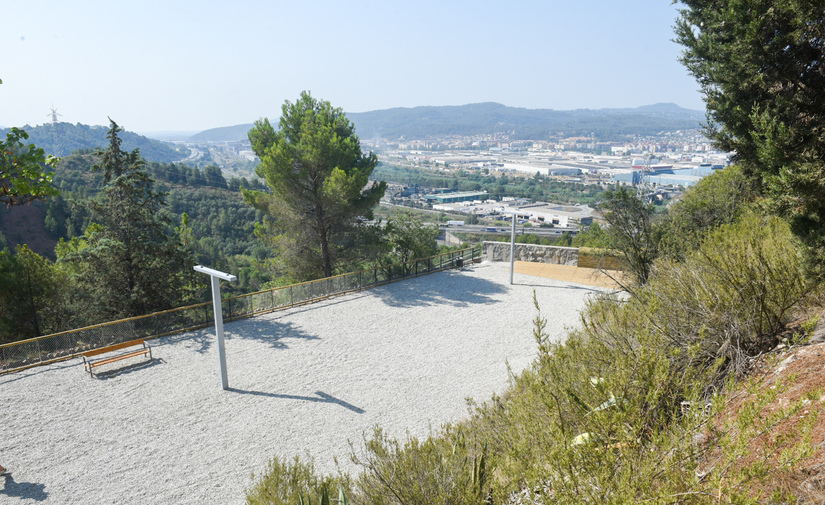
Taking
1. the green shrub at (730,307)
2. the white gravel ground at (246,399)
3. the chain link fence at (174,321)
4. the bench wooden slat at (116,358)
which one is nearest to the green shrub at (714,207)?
the white gravel ground at (246,399)

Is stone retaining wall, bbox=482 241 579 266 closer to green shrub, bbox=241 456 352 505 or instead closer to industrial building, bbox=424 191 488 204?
green shrub, bbox=241 456 352 505

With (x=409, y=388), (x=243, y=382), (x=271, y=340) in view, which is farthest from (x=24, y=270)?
(x=409, y=388)

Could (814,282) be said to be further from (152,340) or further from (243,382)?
(152,340)

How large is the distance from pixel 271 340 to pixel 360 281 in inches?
201

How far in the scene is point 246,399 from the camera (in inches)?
356

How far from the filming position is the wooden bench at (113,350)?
33.2ft

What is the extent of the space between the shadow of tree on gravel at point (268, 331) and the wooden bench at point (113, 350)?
164 cm

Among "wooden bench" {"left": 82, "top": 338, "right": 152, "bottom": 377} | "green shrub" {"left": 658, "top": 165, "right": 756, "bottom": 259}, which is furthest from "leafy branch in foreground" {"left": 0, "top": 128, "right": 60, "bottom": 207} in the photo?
"green shrub" {"left": 658, "top": 165, "right": 756, "bottom": 259}

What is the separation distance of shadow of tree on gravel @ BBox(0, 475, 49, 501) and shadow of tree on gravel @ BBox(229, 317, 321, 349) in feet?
17.7

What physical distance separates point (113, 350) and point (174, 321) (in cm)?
161

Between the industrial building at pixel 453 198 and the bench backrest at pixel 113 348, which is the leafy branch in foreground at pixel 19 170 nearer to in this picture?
the bench backrest at pixel 113 348

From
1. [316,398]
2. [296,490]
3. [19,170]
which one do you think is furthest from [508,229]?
[296,490]

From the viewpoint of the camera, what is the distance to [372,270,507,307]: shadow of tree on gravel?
1529 cm

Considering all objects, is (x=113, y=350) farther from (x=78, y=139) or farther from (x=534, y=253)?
(x=78, y=139)
